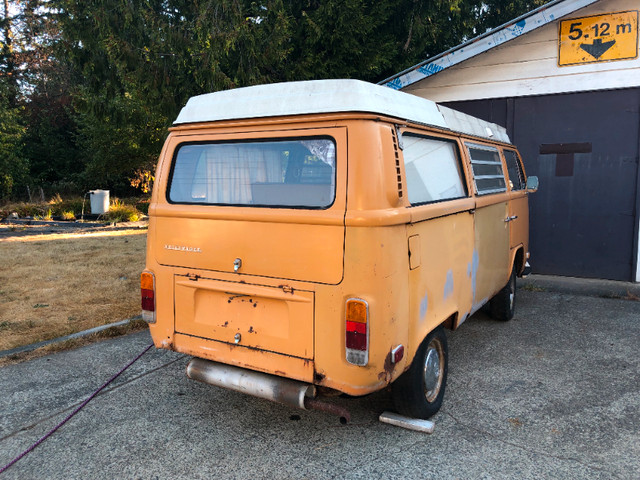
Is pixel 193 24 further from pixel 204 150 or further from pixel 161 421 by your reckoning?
pixel 161 421

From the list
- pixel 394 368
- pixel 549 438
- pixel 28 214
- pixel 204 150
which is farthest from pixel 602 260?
pixel 28 214

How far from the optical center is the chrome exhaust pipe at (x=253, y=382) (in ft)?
9.82

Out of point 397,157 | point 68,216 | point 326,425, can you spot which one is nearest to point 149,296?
point 326,425

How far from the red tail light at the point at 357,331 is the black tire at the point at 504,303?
125 inches

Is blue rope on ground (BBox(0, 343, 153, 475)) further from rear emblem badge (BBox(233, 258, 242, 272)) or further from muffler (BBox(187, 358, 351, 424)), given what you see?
rear emblem badge (BBox(233, 258, 242, 272))

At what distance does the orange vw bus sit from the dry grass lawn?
2.63m

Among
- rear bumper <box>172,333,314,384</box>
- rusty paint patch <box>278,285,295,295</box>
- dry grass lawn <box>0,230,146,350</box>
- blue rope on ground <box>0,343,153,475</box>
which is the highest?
rusty paint patch <box>278,285,295,295</box>

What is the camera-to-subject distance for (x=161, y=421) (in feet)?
11.4

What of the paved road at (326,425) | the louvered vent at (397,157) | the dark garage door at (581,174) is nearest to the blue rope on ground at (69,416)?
the paved road at (326,425)

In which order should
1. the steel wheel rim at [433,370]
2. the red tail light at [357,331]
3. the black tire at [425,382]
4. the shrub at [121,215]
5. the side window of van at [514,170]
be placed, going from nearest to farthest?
the red tail light at [357,331] → the black tire at [425,382] → the steel wheel rim at [433,370] → the side window of van at [514,170] → the shrub at [121,215]

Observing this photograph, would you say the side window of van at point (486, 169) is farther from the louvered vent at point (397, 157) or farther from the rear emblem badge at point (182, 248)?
the rear emblem badge at point (182, 248)

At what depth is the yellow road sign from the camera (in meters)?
6.80

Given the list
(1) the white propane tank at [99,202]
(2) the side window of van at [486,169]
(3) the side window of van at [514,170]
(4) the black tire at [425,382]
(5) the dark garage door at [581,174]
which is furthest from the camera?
(1) the white propane tank at [99,202]

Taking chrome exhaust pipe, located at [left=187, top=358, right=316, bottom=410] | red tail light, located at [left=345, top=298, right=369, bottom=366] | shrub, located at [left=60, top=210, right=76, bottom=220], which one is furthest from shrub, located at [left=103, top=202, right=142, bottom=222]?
red tail light, located at [left=345, top=298, right=369, bottom=366]
